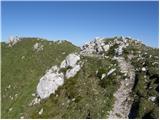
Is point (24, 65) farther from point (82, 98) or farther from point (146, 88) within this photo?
point (146, 88)

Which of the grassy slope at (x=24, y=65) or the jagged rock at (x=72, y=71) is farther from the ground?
the jagged rock at (x=72, y=71)

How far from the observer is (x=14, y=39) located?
133000 millimetres

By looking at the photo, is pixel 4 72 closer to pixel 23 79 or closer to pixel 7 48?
pixel 23 79

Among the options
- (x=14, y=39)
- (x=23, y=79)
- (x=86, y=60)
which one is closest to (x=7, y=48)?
(x=14, y=39)

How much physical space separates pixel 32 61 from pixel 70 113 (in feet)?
196

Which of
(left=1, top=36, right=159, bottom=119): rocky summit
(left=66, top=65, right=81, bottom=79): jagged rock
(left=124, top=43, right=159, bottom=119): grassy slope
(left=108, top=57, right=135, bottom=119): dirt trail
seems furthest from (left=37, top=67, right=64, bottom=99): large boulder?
(left=124, top=43, right=159, bottom=119): grassy slope

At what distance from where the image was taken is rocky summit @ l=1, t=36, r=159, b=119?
4328 cm

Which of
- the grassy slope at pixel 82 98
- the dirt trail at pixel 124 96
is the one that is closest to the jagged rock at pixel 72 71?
the grassy slope at pixel 82 98

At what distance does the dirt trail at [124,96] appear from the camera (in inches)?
1655

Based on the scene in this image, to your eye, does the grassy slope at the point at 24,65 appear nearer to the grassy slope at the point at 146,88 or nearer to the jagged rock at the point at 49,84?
the jagged rock at the point at 49,84

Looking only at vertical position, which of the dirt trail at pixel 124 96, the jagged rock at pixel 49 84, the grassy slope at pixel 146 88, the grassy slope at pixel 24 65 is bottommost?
the grassy slope at pixel 24 65

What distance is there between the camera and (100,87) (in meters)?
50.6

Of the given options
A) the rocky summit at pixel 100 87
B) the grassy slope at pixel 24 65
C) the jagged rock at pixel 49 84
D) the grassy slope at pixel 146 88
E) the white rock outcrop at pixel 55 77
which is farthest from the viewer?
the grassy slope at pixel 24 65

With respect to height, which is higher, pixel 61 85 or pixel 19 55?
pixel 61 85
